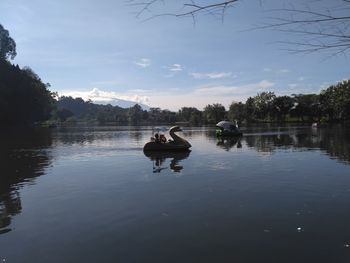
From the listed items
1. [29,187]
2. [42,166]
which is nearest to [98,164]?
[42,166]

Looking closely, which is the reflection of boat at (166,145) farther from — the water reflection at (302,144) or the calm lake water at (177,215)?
the calm lake water at (177,215)

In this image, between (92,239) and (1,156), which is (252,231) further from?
(1,156)

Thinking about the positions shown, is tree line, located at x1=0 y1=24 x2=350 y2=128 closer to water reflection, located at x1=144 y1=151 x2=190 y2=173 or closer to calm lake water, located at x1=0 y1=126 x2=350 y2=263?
water reflection, located at x1=144 y1=151 x2=190 y2=173

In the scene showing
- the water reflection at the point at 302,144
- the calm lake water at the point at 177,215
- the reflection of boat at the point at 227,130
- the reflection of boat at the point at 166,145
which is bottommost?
the calm lake water at the point at 177,215

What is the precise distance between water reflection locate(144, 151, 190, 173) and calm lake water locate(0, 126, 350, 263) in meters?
1.02

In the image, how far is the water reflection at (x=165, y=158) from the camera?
29725 millimetres

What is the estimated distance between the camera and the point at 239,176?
25.0 meters

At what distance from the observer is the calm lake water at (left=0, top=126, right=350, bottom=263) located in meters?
11.8

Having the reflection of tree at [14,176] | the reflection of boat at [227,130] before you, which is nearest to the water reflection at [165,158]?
the reflection of tree at [14,176]

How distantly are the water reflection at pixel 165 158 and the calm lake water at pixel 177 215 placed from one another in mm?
1020

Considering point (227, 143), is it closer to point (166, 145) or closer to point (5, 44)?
point (166, 145)

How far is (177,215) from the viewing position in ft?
51.4

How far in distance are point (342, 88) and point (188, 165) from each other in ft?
460

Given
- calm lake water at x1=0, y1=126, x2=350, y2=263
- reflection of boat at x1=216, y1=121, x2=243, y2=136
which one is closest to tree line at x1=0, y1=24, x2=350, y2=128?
reflection of boat at x1=216, y1=121, x2=243, y2=136
